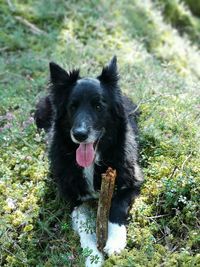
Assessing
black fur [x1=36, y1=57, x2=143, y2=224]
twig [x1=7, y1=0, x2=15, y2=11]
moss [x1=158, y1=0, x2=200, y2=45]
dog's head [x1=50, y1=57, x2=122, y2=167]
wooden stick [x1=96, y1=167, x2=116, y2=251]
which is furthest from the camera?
moss [x1=158, y1=0, x2=200, y2=45]

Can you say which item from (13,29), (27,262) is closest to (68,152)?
(27,262)

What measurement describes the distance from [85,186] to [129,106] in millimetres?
1381

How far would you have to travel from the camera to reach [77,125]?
4461 mm

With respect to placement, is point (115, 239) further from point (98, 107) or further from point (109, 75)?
point (109, 75)

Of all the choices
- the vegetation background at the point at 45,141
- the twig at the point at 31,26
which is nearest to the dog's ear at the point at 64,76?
the vegetation background at the point at 45,141

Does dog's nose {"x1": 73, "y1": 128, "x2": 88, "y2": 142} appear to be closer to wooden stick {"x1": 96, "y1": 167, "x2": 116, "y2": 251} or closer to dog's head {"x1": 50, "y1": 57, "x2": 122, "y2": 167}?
dog's head {"x1": 50, "y1": 57, "x2": 122, "y2": 167}

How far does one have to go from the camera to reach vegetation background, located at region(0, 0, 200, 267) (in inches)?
168

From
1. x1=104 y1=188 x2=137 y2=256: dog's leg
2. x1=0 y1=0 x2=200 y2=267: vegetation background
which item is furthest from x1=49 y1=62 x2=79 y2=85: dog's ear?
x1=104 y1=188 x2=137 y2=256: dog's leg

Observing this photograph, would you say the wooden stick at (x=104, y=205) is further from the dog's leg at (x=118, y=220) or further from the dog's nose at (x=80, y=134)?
the dog's nose at (x=80, y=134)

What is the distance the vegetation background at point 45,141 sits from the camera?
4.27 meters

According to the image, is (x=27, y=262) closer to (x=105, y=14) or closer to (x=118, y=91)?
(x=118, y=91)

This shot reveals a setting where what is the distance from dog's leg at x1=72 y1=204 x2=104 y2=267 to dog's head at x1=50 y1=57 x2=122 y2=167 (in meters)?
0.46

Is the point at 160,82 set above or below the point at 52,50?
above

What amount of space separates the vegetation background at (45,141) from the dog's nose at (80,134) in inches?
31.4
